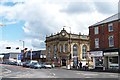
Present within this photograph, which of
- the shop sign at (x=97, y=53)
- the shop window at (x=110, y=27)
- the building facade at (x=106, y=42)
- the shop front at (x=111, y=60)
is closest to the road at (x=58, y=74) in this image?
the shop front at (x=111, y=60)

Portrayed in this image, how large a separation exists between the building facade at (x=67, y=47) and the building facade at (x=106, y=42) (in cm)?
1902

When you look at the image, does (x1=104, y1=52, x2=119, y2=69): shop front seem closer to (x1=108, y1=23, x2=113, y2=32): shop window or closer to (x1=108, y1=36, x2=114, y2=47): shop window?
(x1=108, y1=36, x2=114, y2=47): shop window

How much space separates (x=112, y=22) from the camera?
174ft

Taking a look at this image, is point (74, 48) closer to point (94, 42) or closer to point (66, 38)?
point (66, 38)

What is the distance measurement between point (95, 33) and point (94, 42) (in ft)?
6.51

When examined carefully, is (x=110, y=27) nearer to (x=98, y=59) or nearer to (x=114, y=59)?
(x=114, y=59)

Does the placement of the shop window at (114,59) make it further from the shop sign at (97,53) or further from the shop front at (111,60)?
the shop sign at (97,53)

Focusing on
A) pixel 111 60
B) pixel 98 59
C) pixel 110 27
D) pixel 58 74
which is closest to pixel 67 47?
pixel 98 59

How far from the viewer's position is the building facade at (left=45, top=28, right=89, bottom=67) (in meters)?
78.9

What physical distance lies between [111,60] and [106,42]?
12.6 ft

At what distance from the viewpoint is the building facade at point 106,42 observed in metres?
51.2

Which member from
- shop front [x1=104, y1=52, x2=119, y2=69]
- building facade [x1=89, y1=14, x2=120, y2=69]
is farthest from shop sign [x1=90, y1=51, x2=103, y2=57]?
shop front [x1=104, y1=52, x2=119, y2=69]

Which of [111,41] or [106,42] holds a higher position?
[111,41]

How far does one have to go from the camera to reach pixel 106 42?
→ 54531 mm
